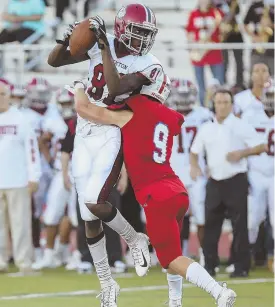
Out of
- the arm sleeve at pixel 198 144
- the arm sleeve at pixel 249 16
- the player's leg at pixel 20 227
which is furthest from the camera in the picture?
the arm sleeve at pixel 249 16

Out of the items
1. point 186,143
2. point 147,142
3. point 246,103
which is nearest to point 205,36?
point 246,103

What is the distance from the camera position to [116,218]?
Answer: 7.97 metres

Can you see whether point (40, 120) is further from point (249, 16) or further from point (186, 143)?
point (249, 16)

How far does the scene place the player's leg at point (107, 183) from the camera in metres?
7.86

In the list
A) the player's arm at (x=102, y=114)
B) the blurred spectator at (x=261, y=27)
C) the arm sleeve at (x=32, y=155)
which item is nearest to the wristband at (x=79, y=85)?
the player's arm at (x=102, y=114)

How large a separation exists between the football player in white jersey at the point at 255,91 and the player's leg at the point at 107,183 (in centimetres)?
404

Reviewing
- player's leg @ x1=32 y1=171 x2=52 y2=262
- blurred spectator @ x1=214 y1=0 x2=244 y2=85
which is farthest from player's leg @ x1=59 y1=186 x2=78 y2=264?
blurred spectator @ x1=214 y1=0 x2=244 y2=85

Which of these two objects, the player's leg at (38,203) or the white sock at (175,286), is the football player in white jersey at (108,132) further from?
the player's leg at (38,203)

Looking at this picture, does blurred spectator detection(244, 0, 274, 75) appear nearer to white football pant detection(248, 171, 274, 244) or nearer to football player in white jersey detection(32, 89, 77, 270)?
white football pant detection(248, 171, 274, 244)

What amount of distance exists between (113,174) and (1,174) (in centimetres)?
369

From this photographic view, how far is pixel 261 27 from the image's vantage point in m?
13.2

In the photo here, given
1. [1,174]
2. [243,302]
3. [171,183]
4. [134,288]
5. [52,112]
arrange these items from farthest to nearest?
1. [52,112]
2. [1,174]
3. [134,288]
4. [243,302]
5. [171,183]

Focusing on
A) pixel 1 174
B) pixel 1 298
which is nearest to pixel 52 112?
pixel 1 174

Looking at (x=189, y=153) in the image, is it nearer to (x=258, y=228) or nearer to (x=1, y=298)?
(x=258, y=228)
